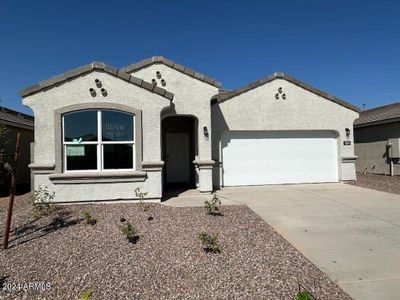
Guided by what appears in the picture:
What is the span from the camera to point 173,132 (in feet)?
42.4

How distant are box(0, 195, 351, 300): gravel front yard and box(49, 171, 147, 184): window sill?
1668 millimetres

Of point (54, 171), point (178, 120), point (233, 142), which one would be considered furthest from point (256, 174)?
point (54, 171)

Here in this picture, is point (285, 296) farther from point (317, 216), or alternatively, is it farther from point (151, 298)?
point (317, 216)

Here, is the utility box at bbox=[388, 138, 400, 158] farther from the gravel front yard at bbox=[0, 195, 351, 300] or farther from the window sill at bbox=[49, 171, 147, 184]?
the window sill at bbox=[49, 171, 147, 184]

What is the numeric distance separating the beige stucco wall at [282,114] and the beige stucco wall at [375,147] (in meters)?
3.68

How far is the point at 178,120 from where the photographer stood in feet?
42.3

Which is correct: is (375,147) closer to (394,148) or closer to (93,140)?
(394,148)

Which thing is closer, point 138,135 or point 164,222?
point 164,222

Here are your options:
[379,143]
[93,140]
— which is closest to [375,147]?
[379,143]

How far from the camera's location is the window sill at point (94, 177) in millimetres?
8367

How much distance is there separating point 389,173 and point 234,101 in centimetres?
943

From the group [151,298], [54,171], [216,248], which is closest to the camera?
[151,298]

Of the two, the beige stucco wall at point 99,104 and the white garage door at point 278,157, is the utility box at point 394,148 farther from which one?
the beige stucco wall at point 99,104

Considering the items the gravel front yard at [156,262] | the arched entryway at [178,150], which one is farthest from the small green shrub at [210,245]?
the arched entryway at [178,150]
